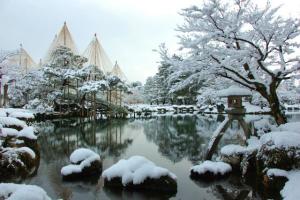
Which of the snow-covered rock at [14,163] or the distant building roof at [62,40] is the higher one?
the distant building roof at [62,40]

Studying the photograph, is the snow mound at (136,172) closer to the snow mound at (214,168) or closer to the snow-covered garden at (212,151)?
the snow-covered garden at (212,151)

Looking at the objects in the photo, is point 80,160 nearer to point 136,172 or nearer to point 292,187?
point 136,172

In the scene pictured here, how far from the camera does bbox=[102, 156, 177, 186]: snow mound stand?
25.6 feet

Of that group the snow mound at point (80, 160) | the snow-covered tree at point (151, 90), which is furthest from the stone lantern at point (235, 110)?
the snow-covered tree at point (151, 90)

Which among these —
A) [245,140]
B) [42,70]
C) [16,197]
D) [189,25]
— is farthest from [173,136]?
[42,70]

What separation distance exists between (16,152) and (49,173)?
1.20m

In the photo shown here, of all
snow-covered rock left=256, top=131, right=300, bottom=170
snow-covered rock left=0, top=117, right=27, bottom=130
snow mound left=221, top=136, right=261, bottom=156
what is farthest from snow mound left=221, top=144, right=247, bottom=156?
snow-covered rock left=0, top=117, right=27, bottom=130

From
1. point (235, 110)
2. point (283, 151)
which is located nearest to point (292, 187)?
point (283, 151)

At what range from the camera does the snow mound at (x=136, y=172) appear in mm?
7809

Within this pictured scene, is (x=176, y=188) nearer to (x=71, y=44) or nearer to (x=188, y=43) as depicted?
(x=188, y=43)

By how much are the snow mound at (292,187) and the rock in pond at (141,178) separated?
260 cm

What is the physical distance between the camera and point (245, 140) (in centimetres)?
1027

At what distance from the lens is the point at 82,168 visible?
30.2 feet

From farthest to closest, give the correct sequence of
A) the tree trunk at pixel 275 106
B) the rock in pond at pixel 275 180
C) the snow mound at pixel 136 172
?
the tree trunk at pixel 275 106 < the snow mound at pixel 136 172 < the rock in pond at pixel 275 180
